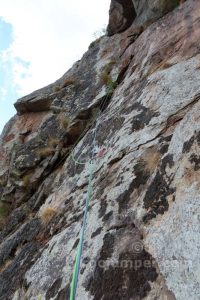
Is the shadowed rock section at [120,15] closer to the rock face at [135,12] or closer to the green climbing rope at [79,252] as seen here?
the rock face at [135,12]

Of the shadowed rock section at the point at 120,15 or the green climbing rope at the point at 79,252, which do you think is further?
the shadowed rock section at the point at 120,15

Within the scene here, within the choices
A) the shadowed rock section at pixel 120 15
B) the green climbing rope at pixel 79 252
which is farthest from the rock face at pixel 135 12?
the green climbing rope at pixel 79 252

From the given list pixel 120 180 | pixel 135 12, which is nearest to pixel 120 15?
pixel 135 12

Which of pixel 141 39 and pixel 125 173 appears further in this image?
pixel 141 39

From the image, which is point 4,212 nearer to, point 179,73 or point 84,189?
point 84,189

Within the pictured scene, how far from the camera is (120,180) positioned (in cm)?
492

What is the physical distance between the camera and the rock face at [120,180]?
11.5ft

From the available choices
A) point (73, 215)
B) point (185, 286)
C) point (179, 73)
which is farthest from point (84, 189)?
point (185, 286)

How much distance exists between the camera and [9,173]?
30.6 ft

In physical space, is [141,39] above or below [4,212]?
above

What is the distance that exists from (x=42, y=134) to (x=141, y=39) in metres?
3.65

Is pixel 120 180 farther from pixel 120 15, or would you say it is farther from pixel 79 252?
pixel 120 15

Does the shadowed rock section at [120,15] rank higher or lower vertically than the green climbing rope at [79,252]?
higher

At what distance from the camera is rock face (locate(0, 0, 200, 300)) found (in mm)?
3518
